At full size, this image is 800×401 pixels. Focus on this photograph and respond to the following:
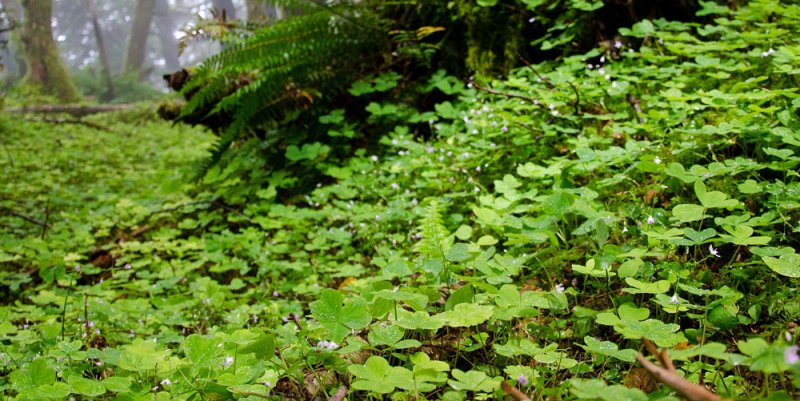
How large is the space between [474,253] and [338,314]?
0.74 m

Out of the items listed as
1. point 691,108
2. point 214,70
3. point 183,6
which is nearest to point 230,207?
point 214,70

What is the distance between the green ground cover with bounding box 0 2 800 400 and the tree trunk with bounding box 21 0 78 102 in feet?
36.3

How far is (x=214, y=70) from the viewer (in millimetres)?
3994

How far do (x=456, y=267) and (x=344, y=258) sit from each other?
1.20m

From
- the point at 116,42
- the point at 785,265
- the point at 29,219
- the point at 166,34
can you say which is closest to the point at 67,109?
the point at 29,219

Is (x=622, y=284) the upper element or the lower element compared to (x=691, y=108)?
lower

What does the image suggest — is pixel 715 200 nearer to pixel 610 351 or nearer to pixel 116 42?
pixel 610 351

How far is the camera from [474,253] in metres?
1.95

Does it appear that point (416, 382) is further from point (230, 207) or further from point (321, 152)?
point (230, 207)

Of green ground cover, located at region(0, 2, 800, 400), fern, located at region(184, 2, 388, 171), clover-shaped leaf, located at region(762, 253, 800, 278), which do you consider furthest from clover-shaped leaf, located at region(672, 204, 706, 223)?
fern, located at region(184, 2, 388, 171)

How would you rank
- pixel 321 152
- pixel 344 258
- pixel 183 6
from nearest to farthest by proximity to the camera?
pixel 344 258 → pixel 321 152 → pixel 183 6

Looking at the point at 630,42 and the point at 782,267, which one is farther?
the point at 630,42

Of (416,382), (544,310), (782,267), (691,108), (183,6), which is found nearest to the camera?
(416,382)

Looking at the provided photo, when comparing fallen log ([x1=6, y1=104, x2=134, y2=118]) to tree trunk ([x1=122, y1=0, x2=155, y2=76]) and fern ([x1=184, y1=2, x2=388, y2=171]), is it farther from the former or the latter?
tree trunk ([x1=122, y1=0, x2=155, y2=76])
